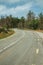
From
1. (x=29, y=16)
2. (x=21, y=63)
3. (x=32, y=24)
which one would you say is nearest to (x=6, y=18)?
(x=29, y=16)

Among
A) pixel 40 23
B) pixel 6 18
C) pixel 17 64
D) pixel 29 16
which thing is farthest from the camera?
pixel 6 18

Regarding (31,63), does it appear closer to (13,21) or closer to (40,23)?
(40,23)

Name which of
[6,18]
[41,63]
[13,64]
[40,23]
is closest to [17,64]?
[13,64]

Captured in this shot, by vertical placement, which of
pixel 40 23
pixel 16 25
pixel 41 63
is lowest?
pixel 16 25

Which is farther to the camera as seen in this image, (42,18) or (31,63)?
(42,18)

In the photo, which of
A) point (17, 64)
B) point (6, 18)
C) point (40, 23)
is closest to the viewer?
point (17, 64)

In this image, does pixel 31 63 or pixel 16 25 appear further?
pixel 16 25

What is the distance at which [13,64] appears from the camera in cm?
1128

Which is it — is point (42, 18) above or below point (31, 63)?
below

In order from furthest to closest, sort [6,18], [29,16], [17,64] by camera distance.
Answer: [6,18] < [29,16] < [17,64]

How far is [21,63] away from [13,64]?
0.48 metres

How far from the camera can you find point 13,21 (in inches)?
7077

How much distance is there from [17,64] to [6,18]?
176m

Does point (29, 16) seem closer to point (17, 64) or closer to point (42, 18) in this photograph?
point (42, 18)
